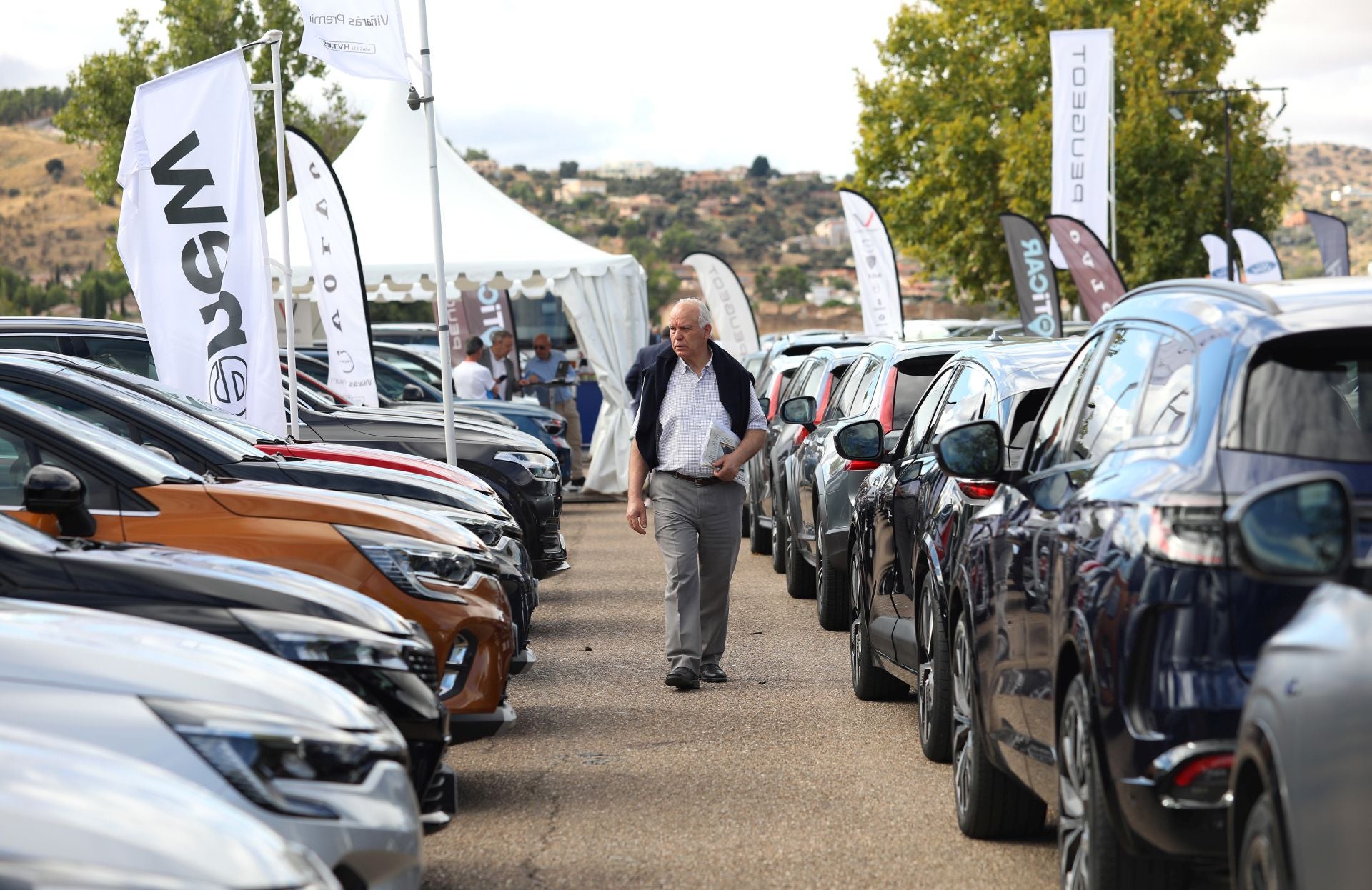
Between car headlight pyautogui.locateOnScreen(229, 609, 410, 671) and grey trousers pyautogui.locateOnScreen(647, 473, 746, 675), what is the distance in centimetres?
409

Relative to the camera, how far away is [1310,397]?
3.72 metres

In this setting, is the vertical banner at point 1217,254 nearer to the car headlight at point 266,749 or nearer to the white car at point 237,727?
the white car at point 237,727

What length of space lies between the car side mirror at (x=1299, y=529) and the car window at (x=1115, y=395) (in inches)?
53.1

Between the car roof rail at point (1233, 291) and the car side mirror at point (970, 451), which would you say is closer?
the car roof rail at point (1233, 291)

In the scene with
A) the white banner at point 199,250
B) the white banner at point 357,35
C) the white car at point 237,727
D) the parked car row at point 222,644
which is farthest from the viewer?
the white banner at point 357,35

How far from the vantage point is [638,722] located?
816cm

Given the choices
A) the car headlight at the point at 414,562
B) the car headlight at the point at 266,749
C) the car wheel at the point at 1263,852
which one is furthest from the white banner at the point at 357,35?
the car wheel at the point at 1263,852

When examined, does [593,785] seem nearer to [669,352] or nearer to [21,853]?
[669,352]

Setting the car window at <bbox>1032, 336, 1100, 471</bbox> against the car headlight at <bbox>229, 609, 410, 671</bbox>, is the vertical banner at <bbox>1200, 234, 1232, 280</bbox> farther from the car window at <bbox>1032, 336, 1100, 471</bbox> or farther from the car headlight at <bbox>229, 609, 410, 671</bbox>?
the car headlight at <bbox>229, 609, 410, 671</bbox>

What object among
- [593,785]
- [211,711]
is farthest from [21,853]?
[593,785]

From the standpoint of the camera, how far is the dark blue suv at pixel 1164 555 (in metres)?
3.57

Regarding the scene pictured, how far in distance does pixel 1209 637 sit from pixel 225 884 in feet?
6.63

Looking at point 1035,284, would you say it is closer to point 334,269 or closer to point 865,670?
point 334,269

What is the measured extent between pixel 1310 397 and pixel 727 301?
2734 cm
